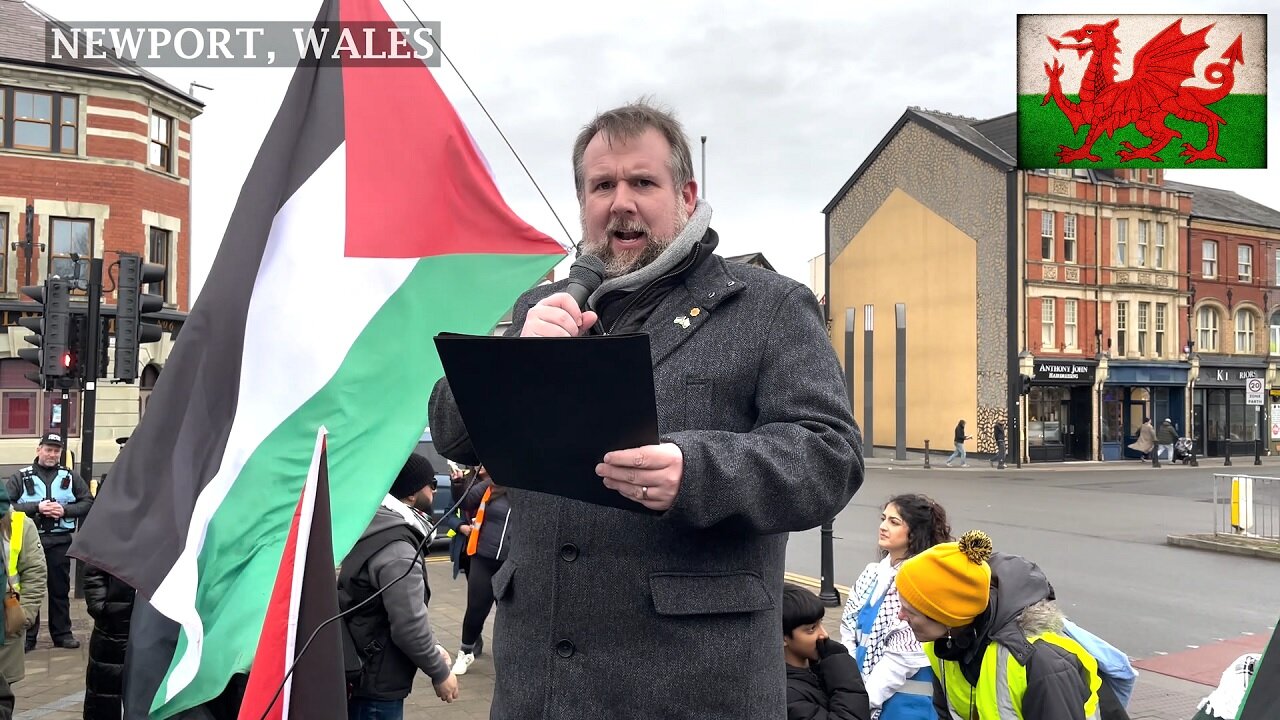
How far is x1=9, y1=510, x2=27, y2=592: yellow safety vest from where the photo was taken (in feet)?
22.2

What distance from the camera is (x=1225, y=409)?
42938 mm

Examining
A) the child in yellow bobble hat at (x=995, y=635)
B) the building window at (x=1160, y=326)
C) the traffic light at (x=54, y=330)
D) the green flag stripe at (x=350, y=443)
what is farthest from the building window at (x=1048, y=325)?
the green flag stripe at (x=350, y=443)

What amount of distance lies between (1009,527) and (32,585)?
14134mm

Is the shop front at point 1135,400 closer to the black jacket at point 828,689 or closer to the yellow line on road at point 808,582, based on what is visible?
the yellow line on road at point 808,582

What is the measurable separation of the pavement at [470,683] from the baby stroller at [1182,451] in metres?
32.8

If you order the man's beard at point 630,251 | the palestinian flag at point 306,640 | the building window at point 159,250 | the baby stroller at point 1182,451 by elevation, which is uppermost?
the building window at point 159,250

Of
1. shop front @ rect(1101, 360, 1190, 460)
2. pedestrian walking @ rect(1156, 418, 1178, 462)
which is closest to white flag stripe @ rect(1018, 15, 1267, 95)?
shop front @ rect(1101, 360, 1190, 460)

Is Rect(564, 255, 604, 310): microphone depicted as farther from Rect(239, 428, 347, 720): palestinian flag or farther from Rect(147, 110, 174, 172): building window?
Answer: Rect(147, 110, 174, 172): building window

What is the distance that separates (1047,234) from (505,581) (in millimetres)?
39340

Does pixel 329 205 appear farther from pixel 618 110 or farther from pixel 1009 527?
pixel 1009 527

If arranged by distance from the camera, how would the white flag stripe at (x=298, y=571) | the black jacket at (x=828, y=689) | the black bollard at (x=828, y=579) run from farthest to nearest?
the black bollard at (x=828, y=579) → the black jacket at (x=828, y=689) → the white flag stripe at (x=298, y=571)

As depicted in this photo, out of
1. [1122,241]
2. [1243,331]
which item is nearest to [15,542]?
[1122,241]

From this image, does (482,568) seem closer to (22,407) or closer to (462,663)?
(462,663)

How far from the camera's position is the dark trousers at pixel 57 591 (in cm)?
858
